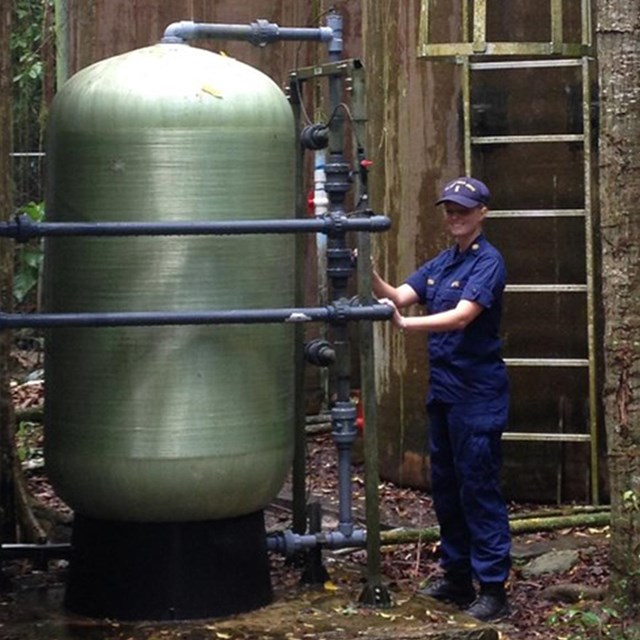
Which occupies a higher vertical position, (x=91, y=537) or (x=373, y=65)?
(x=373, y=65)

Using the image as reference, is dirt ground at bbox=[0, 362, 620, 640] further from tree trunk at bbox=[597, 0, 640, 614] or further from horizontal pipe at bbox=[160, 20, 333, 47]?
horizontal pipe at bbox=[160, 20, 333, 47]

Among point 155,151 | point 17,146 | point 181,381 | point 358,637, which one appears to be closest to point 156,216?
point 155,151

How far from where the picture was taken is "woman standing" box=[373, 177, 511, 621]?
22.7 feet

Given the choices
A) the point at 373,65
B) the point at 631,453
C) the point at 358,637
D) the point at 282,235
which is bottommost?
the point at 358,637

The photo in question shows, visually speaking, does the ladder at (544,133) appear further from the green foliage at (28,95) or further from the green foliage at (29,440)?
the green foliage at (28,95)

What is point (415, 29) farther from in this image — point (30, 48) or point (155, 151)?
point (30, 48)

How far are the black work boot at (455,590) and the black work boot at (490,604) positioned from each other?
0.14m

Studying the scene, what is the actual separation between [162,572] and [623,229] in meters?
2.34

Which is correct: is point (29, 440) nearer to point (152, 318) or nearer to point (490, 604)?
point (490, 604)

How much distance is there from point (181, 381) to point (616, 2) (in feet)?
7.78

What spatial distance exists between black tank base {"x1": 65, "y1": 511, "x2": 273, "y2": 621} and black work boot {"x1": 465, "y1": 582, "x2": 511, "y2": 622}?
105 centimetres

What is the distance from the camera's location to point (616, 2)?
6.71 metres

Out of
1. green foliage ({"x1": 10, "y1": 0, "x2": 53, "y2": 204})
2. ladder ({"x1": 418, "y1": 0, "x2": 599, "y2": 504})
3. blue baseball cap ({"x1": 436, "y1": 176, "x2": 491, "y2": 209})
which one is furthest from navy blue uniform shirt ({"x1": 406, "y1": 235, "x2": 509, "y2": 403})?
green foliage ({"x1": 10, "y1": 0, "x2": 53, "y2": 204})

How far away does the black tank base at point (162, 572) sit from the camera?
641 cm
